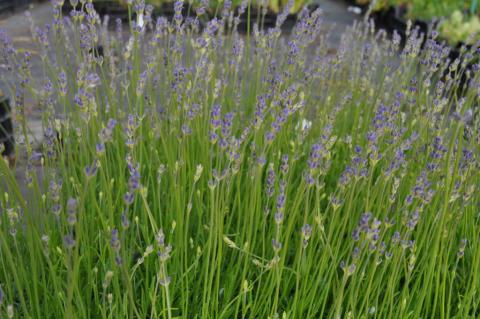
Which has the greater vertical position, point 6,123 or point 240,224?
point 240,224

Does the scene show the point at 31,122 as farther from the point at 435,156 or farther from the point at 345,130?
the point at 435,156

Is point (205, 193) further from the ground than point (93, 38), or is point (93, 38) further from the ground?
point (93, 38)

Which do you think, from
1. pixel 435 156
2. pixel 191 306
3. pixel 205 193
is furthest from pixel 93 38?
pixel 435 156

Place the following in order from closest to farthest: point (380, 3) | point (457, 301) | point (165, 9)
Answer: point (457, 301) < point (165, 9) < point (380, 3)

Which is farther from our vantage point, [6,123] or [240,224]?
[6,123]

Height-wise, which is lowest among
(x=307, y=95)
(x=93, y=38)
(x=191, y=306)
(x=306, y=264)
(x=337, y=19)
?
(x=337, y=19)

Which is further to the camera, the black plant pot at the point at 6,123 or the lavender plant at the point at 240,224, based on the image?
the black plant pot at the point at 6,123

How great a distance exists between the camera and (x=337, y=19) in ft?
27.4

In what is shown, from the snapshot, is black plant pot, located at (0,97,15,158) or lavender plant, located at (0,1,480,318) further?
black plant pot, located at (0,97,15,158)

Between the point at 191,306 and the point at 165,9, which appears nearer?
the point at 191,306

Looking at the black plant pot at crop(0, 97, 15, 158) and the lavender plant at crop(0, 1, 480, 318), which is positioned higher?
the lavender plant at crop(0, 1, 480, 318)

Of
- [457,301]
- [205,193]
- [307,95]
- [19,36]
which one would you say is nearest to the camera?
[457,301]

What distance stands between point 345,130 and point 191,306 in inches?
49.1

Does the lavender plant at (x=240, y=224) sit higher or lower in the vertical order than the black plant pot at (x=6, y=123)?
higher
